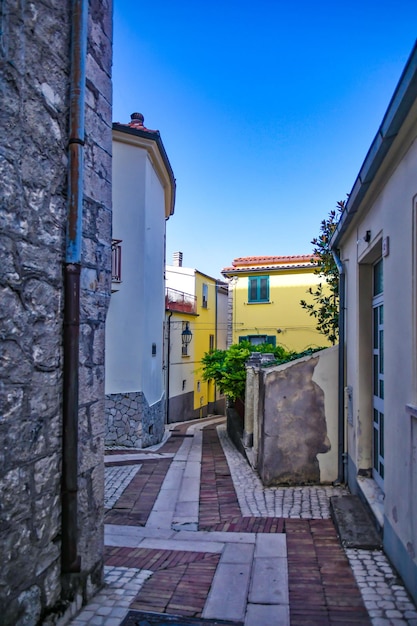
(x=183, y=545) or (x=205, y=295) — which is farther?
(x=205, y=295)

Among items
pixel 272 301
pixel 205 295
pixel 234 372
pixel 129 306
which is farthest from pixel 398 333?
pixel 205 295

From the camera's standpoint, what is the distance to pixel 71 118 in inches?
112

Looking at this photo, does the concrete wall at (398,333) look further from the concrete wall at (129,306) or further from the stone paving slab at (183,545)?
the concrete wall at (129,306)

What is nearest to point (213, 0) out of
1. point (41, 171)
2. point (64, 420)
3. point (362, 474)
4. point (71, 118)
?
point (71, 118)

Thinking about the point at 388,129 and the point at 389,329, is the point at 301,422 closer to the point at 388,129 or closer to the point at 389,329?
the point at 389,329

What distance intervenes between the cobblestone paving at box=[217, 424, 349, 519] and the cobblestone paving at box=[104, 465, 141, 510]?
1.55m

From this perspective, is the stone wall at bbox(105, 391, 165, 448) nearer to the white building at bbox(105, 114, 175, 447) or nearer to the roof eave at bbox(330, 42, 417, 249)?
the white building at bbox(105, 114, 175, 447)

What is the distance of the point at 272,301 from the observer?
21109 millimetres

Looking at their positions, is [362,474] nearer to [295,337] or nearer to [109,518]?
[109,518]

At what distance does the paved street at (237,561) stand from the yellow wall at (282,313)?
14.9 meters

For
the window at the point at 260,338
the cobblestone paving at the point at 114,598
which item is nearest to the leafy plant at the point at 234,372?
the cobblestone paving at the point at 114,598

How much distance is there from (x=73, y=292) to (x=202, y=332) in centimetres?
2268

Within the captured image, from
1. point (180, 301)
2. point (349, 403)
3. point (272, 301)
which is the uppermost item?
point (180, 301)

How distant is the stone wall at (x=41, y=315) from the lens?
7.48 ft
